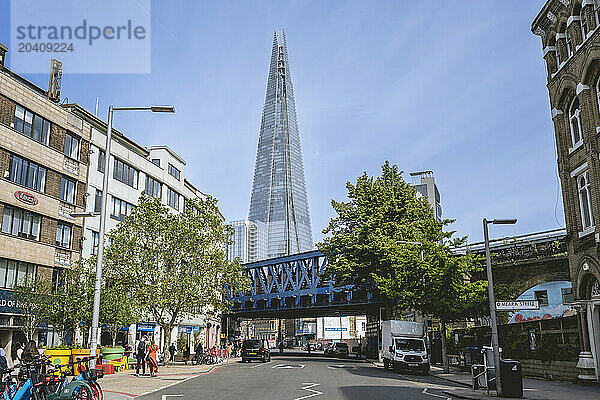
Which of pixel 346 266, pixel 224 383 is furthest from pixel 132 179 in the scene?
pixel 224 383

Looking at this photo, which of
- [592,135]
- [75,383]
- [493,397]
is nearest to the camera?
[75,383]

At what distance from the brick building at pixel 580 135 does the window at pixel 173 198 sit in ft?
142

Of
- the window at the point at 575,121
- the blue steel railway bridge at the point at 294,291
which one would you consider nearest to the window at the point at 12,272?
the blue steel railway bridge at the point at 294,291

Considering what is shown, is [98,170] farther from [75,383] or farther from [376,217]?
[75,383]

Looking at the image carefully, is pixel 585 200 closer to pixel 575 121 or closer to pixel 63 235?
pixel 575 121

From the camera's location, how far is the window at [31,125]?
1446 inches

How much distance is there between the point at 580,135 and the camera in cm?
2489

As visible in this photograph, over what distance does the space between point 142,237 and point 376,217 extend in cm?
1803

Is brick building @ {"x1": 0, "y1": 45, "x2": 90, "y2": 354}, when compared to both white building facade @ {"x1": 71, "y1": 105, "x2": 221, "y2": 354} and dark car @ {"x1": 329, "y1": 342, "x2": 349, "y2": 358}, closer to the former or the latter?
white building facade @ {"x1": 71, "y1": 105, "x2": 221, "y2": 354}

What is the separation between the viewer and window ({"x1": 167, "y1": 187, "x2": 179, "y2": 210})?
61850 millimetres

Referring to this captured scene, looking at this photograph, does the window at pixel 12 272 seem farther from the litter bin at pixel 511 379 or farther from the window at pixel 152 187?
the litter bin at pixel 511 379

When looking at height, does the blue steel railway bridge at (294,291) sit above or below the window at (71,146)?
below

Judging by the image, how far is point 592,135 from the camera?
23047 millimetres

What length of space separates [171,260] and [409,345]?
1759cm
